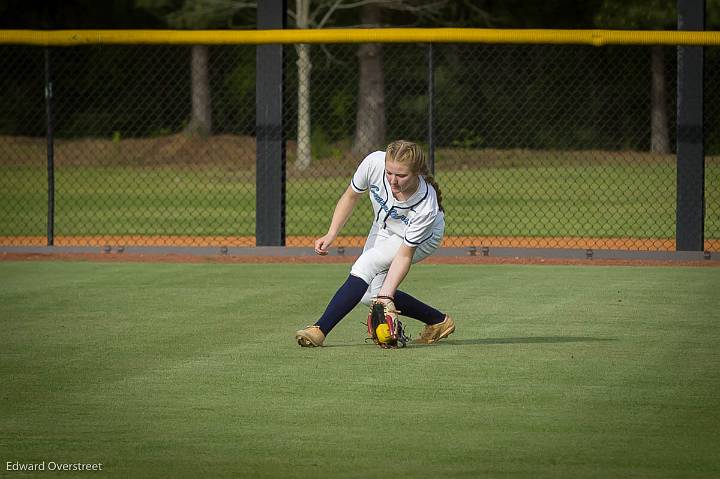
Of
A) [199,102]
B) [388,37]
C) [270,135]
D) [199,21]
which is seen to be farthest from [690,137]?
[199,102]

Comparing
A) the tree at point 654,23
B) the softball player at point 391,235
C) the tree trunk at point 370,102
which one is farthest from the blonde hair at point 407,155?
the tree trunk at point 370,102

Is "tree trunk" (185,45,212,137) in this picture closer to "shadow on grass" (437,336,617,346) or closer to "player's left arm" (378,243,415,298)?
"shadow on grass" (437,336,617,346)

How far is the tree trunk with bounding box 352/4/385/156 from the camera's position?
32031 mm

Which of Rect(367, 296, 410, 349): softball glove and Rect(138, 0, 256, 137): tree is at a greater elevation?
Rect(138, 0, 256, 137): tree

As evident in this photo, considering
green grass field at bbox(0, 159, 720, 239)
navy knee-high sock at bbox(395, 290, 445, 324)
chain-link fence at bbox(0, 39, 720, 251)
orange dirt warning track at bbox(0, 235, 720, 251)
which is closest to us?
navy knee-high sock at bbox(395, 290, 445, 324)

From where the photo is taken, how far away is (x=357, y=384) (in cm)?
695

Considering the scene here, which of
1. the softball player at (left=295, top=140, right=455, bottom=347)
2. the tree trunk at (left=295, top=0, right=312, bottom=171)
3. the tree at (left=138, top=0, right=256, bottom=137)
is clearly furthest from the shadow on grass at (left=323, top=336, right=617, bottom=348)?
the tree at (left=138, top=0, right=256, bottom=137)

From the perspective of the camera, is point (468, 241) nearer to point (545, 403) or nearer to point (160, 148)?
point (545, 403)

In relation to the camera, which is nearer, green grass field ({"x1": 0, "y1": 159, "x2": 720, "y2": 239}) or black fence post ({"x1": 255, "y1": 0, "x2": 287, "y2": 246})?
black fence post ({"x1": 255, "y1": 0, "x2": 287, "y2": 246})

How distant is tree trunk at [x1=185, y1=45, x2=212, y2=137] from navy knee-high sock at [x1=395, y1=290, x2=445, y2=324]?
1060 inches

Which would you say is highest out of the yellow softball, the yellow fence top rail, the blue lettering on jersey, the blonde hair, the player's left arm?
the yellow fence top rail

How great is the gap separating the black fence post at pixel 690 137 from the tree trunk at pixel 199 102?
73.5 feet

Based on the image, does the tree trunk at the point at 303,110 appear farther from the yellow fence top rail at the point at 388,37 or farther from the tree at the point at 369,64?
the yellow fence top rail at the point at 388,37

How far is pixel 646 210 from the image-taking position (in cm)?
1969
